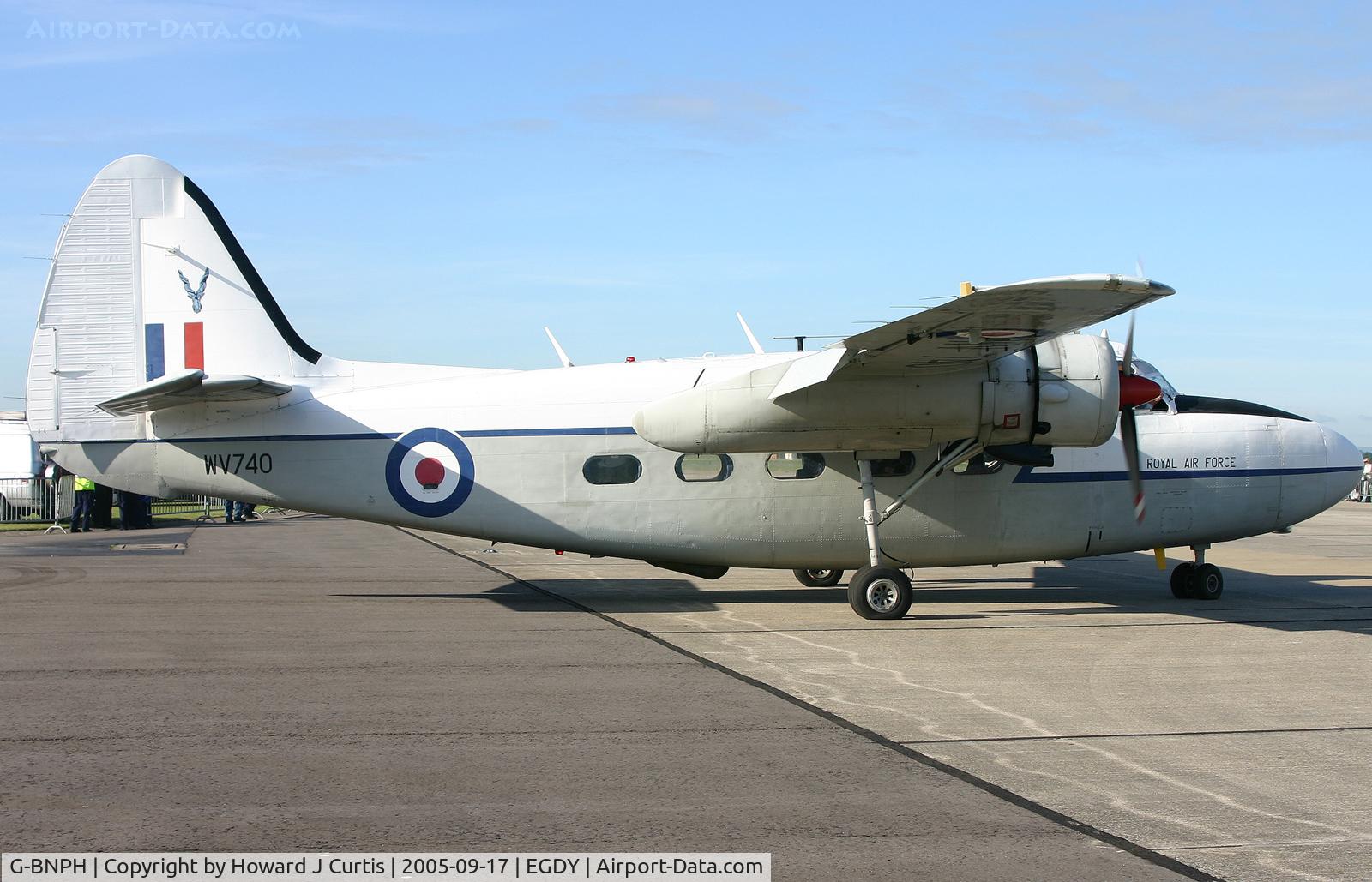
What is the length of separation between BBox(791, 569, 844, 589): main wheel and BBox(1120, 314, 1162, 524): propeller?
4375mm

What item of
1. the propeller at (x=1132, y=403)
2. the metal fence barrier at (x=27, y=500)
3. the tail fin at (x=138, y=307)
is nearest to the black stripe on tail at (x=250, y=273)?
the tail fin at (x=138, y=307)

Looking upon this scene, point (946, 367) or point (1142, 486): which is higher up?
point (946, 367)

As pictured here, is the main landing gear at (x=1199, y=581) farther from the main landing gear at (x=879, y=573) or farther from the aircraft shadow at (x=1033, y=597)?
the main landing gear at (x=879, y=573)

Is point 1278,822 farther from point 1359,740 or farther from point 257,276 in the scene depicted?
point 257,276

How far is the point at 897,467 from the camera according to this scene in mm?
15039

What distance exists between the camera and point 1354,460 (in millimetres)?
16625

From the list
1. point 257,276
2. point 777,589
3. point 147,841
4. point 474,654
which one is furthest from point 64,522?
point 147,841

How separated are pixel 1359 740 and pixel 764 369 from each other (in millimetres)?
7255

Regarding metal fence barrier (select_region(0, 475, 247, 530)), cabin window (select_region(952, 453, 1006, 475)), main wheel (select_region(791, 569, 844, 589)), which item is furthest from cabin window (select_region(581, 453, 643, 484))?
metal fence barrier (select_region(0, 475, 247, 530))

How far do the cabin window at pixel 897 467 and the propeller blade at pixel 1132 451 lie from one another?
2645 millimetres

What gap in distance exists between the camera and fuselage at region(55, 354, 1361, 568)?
1473 centimetres

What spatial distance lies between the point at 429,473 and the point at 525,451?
1.21m

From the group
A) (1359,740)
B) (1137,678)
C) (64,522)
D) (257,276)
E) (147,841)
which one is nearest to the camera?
(147,841)

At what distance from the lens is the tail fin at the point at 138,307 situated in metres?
14.9
